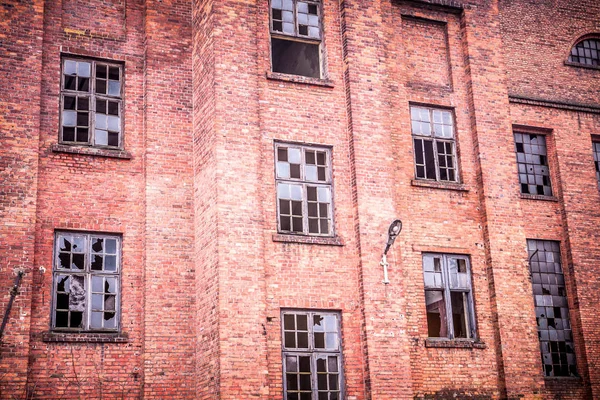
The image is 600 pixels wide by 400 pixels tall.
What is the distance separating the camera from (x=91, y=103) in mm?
16406

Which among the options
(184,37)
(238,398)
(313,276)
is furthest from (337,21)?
(238,398)

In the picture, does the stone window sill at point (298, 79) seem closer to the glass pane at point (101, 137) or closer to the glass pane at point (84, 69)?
the glass pane at point (101, 137)

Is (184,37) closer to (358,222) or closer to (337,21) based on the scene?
(337,21)

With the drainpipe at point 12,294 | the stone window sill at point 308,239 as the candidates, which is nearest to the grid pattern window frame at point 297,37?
the stone window sill at point 308,239

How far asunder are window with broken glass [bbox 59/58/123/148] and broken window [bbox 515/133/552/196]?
968 centimetres

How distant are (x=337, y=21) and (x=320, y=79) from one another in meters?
1.51

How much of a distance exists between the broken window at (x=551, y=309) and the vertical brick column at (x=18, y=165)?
439 inches

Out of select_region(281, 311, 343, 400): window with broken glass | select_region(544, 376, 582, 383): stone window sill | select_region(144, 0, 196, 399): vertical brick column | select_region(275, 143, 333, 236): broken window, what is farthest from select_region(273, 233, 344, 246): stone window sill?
select_region(544, 376, 582, 383): stone window sill

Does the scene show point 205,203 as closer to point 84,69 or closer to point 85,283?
point 85,283

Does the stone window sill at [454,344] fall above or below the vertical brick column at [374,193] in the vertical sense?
below

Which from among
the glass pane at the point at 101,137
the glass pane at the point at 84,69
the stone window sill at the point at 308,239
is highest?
the glass pane at the point at 84,69

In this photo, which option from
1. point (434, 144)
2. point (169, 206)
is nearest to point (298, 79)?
point (434, 144)

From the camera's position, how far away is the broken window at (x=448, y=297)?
17141 millimetres

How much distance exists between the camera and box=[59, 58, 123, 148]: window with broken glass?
16.2 meters
